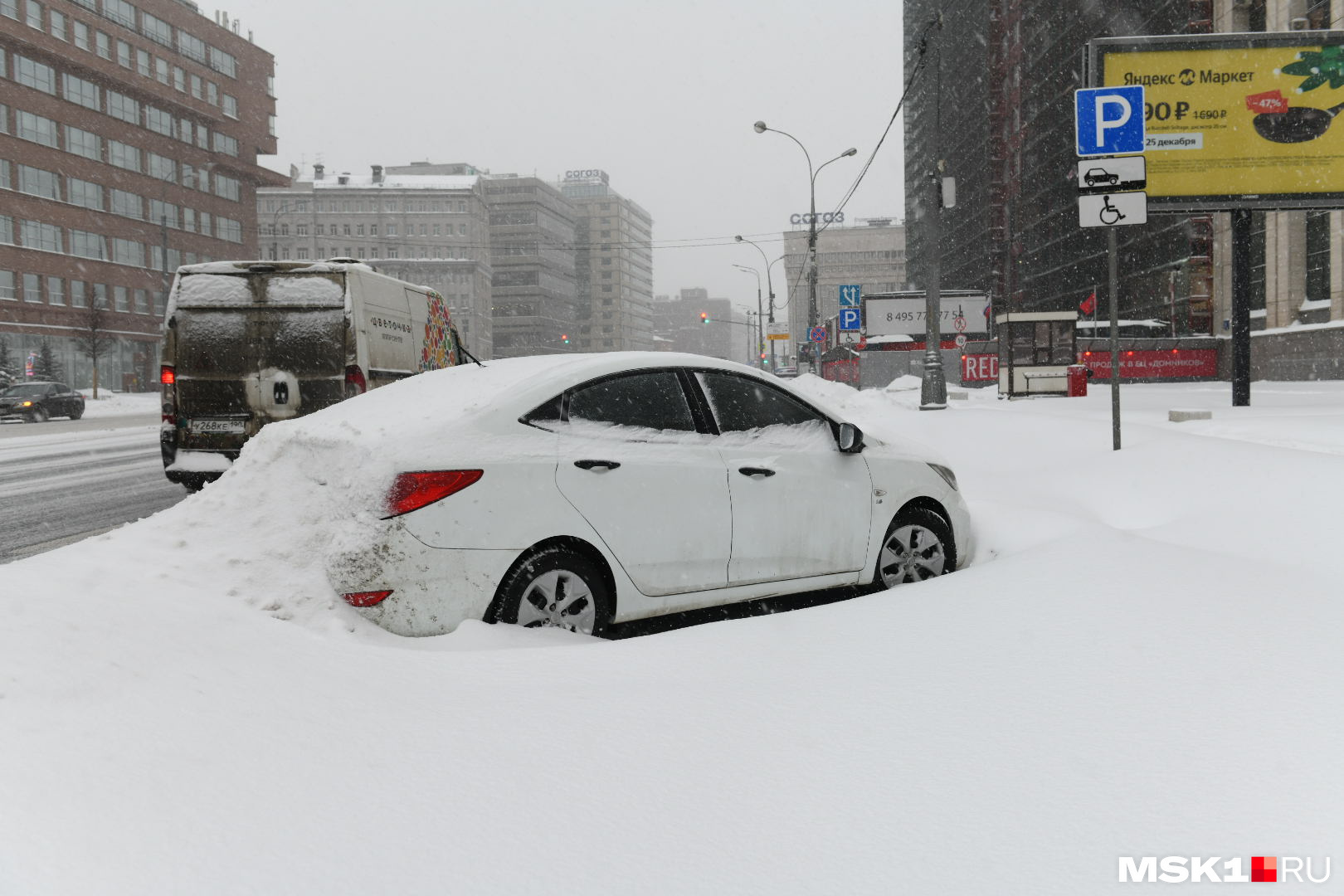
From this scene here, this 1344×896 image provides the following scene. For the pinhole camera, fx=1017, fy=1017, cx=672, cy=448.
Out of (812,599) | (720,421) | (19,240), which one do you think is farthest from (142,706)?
(19,240)

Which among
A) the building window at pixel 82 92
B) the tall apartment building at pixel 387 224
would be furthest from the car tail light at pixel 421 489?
the tall apartment building at pixel 387 224

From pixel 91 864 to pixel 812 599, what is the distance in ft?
12.8

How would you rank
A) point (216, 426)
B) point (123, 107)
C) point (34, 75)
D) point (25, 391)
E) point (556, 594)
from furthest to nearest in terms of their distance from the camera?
point (123, 107), point (34, 75), point (25, 391), point (216, 426), point (556, 594)

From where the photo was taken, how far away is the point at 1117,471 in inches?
312

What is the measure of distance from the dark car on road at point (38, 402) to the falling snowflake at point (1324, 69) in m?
33.9

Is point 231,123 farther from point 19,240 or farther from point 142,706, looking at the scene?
point 142,706

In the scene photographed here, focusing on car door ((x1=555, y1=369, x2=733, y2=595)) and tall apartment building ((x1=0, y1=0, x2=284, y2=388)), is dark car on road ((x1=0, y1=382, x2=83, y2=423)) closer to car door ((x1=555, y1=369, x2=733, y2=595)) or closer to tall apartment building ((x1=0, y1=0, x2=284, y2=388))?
tall apartment building ((x1=0, y1=0, x2=284, y2=388))

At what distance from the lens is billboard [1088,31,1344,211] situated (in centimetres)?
1722

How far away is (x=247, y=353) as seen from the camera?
30.6ft

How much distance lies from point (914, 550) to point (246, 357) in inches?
259

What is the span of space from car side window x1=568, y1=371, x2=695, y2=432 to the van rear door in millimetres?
5348

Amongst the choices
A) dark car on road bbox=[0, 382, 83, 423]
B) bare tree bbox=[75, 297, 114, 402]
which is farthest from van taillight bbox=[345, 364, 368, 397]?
bare tree bbox=[75, 297, 114, 402]

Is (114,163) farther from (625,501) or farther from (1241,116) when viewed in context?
(625,501)

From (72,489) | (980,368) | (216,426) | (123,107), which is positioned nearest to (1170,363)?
(980,368)
